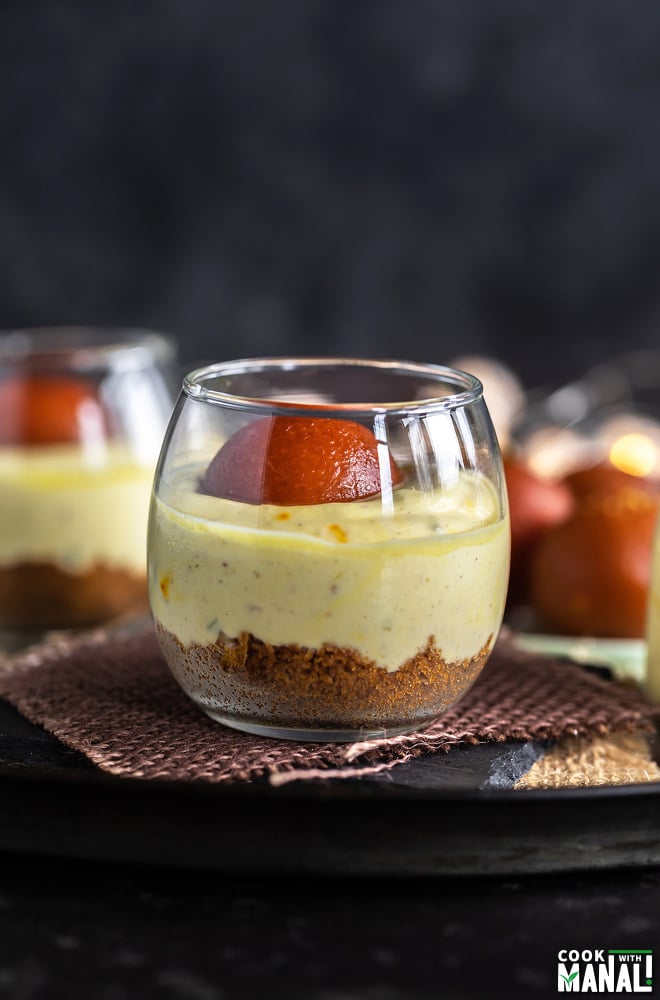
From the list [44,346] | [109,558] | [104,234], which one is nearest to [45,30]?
[104,234]

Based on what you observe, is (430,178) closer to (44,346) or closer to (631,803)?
(44,346)

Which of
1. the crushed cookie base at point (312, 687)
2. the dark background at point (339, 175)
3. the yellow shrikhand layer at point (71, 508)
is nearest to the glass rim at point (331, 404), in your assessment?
the crushed cookie base at point (312, 687)

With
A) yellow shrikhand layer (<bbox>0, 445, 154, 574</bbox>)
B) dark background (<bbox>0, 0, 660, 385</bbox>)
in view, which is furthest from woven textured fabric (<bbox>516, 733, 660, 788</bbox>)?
dark background (<bbox>0, 0, 660, 385</bbox>)

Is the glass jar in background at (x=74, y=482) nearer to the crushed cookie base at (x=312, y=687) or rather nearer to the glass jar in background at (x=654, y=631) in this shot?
the crushed cookie base at (x=312, y=687)

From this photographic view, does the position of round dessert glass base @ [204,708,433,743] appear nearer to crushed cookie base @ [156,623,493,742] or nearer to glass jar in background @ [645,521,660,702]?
crushed cookie base @ [156,623,493,742]

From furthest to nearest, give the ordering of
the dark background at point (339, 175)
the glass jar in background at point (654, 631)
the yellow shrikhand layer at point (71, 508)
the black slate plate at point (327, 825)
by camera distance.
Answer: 1. the dark background at point (339, 175)
2. the yellow shrikhand layer at point (71, 508)
3. the glass jar in background at point (654, 631)
4. the black slate plate at point (327, 825)
